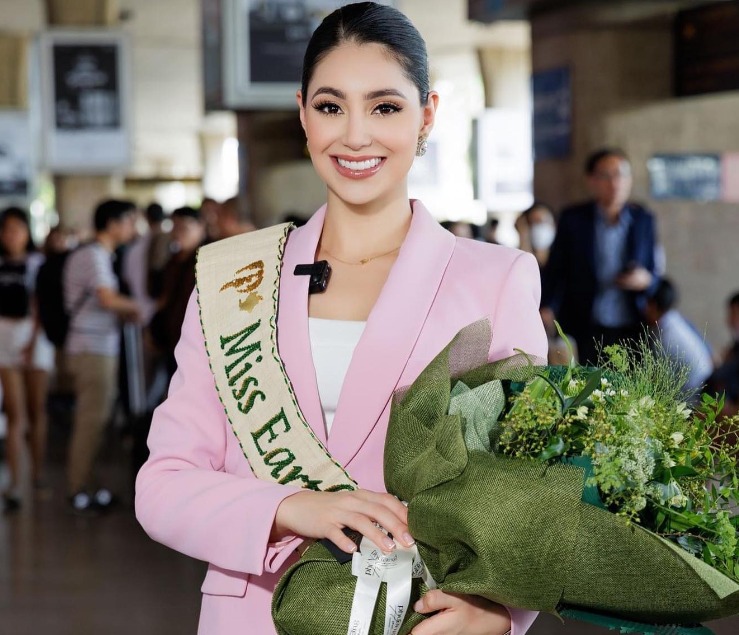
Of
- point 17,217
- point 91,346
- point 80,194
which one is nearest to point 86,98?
point 80,194

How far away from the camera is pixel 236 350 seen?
1.81 meters

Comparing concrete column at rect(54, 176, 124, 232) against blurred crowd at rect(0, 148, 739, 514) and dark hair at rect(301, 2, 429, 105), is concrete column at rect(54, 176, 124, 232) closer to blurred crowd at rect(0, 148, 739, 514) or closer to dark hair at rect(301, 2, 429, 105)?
blurred crowd at rect(0, 148, 739, 514)

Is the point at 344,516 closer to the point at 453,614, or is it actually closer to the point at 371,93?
the point at 453,614

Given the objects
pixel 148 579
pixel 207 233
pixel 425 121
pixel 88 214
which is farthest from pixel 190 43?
pixel 425 121

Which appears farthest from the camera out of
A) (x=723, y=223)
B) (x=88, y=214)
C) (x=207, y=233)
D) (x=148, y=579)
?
(x=88, y=214)

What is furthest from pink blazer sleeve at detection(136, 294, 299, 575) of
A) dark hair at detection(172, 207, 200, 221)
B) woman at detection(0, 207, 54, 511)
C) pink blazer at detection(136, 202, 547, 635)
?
woman at detection(0, 207, 54, 511)

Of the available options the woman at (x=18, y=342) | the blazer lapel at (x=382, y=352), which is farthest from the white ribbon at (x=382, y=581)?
the woman at (x=18, y=342)

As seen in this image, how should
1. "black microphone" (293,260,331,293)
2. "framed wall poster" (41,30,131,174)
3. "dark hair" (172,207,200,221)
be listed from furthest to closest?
"framed wall poster" (41,30,131,174) → "dark hair" (172,207,200,221) → "black microphone" (293,260,331,293)

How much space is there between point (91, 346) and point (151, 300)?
78cm

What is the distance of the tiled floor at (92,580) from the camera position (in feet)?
17.3

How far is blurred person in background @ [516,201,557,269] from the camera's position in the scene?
8047 mm

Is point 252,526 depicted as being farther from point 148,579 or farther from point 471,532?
point 148,579

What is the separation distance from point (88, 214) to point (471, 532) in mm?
15949

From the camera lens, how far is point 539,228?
8.03 meters
